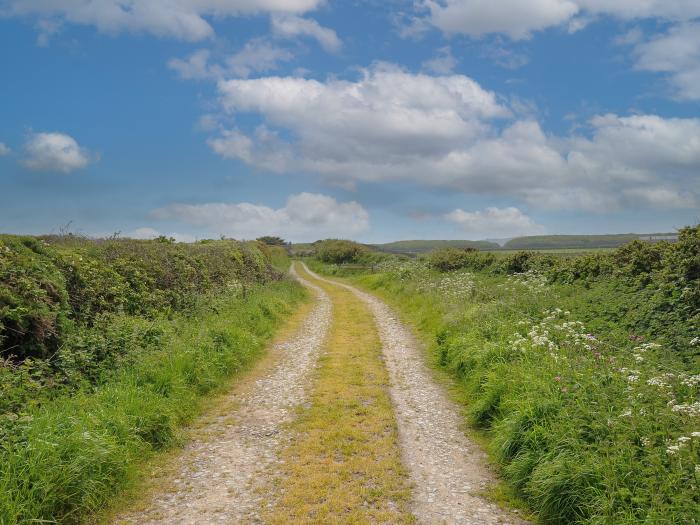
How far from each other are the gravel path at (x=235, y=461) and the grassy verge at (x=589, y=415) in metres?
3.48

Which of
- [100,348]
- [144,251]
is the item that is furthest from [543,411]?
[144,251]

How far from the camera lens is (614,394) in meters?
6.45

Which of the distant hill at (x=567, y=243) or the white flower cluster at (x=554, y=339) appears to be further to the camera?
the distant hill at (x=567, y=243)

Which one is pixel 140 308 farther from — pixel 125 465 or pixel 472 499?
pixel 472 499

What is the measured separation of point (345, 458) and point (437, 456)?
1.43m

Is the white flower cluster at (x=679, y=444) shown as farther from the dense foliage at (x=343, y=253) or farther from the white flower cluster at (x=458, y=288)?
the dense foliage at (x=343, y=253)

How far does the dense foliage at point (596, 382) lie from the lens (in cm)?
497

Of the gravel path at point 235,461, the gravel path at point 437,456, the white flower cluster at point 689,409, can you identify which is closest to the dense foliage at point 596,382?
the white flower cluster at point 689,409

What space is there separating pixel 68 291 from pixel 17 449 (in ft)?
19.0

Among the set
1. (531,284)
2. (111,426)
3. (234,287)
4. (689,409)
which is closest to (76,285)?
(111,426)

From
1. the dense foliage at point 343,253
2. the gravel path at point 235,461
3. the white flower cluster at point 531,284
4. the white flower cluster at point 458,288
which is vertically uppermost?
the dense foliage at point 343,253

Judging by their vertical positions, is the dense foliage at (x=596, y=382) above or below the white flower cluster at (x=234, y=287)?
below

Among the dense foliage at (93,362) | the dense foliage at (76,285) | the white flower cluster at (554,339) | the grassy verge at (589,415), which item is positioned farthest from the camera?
the white flower cluster at (554,339)

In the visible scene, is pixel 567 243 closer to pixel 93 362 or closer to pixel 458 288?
pixel 458 288
